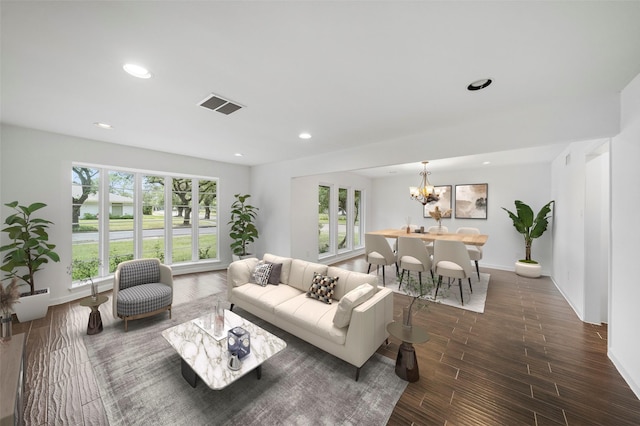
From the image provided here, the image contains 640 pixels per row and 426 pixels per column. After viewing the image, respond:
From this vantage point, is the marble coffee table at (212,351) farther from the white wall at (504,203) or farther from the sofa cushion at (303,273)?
the white wall at (504,203)

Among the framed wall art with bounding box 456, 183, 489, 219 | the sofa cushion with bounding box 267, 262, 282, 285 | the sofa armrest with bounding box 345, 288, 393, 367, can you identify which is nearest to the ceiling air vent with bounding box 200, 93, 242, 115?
the sofa cushion with bounding box 267, 262, 282, 285

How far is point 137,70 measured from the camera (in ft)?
5.99

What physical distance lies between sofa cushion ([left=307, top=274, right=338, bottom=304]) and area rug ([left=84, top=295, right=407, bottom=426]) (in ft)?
1.76

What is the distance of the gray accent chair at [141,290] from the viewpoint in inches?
111

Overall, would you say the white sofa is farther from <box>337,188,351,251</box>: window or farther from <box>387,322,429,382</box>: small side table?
<box>337,188,351,251</box>: window

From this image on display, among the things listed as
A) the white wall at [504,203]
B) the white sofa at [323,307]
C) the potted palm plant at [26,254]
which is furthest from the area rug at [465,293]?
the potted palm plant at [26,254]

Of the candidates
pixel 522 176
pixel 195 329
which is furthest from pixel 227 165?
pixel 522 176

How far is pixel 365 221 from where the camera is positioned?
7.83 meters

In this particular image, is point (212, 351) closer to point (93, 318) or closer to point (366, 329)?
point (366, 329)

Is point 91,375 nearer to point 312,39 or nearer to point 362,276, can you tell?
point 362,276

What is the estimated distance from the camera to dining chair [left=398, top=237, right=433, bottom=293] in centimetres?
399

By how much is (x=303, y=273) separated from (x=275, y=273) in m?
0.45

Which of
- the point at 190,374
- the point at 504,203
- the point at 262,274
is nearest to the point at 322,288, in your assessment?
the point at 262,274

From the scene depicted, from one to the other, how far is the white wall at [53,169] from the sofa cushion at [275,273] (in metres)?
3.28
